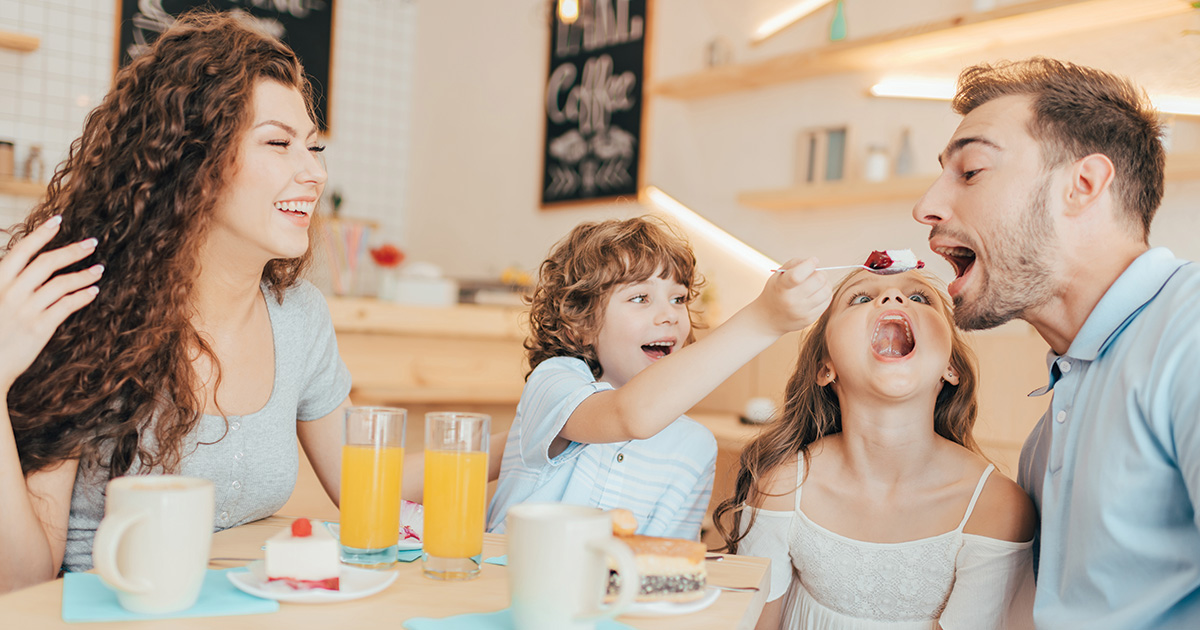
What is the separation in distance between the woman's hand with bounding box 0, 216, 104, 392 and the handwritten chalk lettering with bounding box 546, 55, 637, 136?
3.34 metres

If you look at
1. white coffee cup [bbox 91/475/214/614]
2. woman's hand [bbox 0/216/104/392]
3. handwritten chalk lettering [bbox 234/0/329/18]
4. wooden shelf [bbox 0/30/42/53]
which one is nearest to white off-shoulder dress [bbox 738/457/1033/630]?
white coffee cup [bbox 91/475/214/614]

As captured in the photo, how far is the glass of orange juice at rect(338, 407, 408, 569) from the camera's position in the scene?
3.17 feet

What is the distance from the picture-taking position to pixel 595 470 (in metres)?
1.53

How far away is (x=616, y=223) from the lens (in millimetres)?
1826

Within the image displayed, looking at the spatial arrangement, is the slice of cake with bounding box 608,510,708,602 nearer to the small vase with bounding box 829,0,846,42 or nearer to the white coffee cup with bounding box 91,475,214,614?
the white coffee cup with bounding box 91,475,214,614

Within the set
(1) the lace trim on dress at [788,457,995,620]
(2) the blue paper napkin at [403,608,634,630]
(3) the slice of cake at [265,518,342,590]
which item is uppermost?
(3) the slice of cake at [265,518,342,590]

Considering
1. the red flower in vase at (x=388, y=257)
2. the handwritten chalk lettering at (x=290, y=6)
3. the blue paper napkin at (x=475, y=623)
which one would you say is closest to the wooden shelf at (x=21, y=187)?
the handwritten chalk lettering at (x=290, y=6)

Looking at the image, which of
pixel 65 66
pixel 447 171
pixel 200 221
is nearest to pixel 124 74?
pixel 200 221

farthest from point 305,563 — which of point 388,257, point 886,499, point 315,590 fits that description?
point 388,257

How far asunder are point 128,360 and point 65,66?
149 inches

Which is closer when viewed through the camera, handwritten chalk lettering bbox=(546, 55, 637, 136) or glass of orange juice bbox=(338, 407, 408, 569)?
glass of orange juice bbox=(338, 407, 408, 569)

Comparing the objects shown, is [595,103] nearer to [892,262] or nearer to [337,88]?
[337,88]

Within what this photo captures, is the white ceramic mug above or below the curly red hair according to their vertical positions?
below

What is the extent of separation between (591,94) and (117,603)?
387 centimetres
